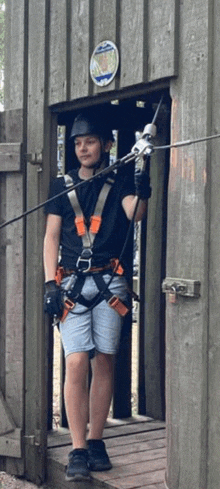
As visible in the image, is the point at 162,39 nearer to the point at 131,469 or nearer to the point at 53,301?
the point at 53,301

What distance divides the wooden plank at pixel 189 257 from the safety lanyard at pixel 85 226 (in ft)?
2.35

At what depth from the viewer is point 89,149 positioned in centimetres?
510

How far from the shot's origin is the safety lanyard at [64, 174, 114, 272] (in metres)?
4.97

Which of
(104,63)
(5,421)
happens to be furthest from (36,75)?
(5,421)

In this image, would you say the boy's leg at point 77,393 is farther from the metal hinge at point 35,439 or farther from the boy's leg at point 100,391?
the metal hinge at point 35,439

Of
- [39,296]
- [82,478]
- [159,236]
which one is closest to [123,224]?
[39,296]

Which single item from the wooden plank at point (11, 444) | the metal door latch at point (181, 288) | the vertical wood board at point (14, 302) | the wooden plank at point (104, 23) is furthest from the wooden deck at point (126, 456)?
the wooden plank at point (104, 23)

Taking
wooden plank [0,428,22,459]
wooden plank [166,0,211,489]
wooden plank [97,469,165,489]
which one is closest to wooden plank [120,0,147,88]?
wooden plank [166,0,211,489]

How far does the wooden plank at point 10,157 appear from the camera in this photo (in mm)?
5527

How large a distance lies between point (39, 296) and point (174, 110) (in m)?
1.73

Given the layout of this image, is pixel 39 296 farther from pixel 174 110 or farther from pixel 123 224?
Answer: pixel 174 110

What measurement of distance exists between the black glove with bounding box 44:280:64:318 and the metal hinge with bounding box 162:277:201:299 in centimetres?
86

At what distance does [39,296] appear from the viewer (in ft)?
17.9

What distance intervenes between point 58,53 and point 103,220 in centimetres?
112
